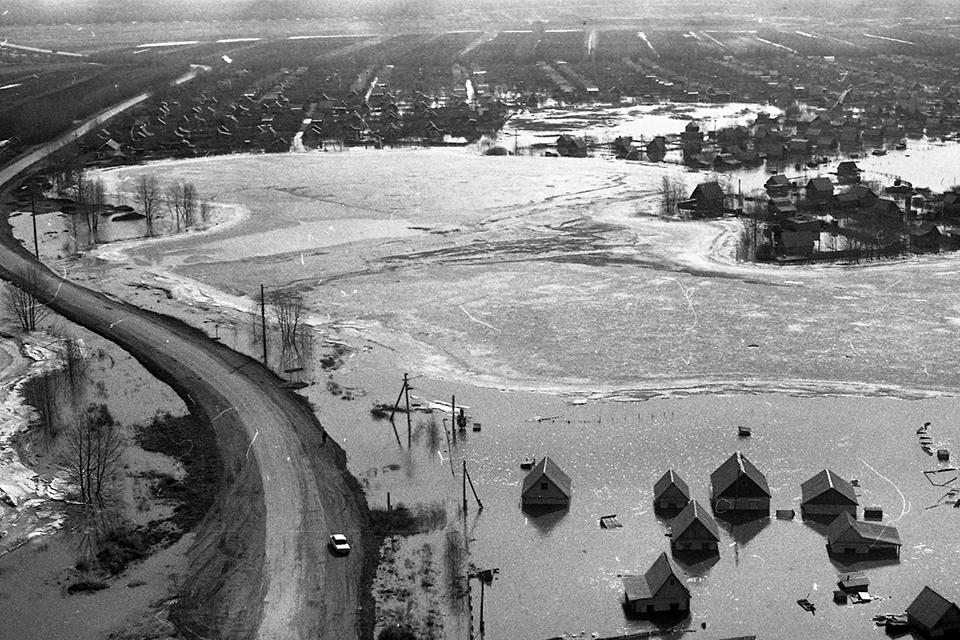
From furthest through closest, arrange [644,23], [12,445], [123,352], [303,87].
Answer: [644,23] → [303,87] → [123,352] → [12,445]

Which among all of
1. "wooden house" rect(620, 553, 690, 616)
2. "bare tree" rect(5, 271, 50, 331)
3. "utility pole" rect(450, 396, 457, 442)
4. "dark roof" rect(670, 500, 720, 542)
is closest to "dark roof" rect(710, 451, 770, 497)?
"dark roof" rect(670, 500, 720, 542)

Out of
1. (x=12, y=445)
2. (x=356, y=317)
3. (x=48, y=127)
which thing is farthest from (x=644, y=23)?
(x=12, y=445)

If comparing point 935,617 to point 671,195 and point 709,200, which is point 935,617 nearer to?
Result: point 709,200

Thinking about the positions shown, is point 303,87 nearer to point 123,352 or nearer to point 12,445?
point 123,352

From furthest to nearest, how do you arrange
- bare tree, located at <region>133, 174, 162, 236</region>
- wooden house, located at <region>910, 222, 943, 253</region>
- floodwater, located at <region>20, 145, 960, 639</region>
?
bare tree, located at <region>133, 174, 162, 236</region>
wooden house, located at <region>910, 222, 943, 253</region>
floodwater, located at <region>20, 145, 960, 639</region>

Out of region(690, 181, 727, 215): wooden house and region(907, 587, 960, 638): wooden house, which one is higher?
region(690, 181, 727, 215): wooden house

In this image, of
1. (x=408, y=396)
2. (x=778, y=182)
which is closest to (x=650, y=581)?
(x=408, y=396)

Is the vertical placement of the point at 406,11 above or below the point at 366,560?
above

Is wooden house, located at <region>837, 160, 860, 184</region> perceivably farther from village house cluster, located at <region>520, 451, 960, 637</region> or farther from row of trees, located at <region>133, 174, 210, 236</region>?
village house cluster, located at <region>520, 451, 960, 637</region>
